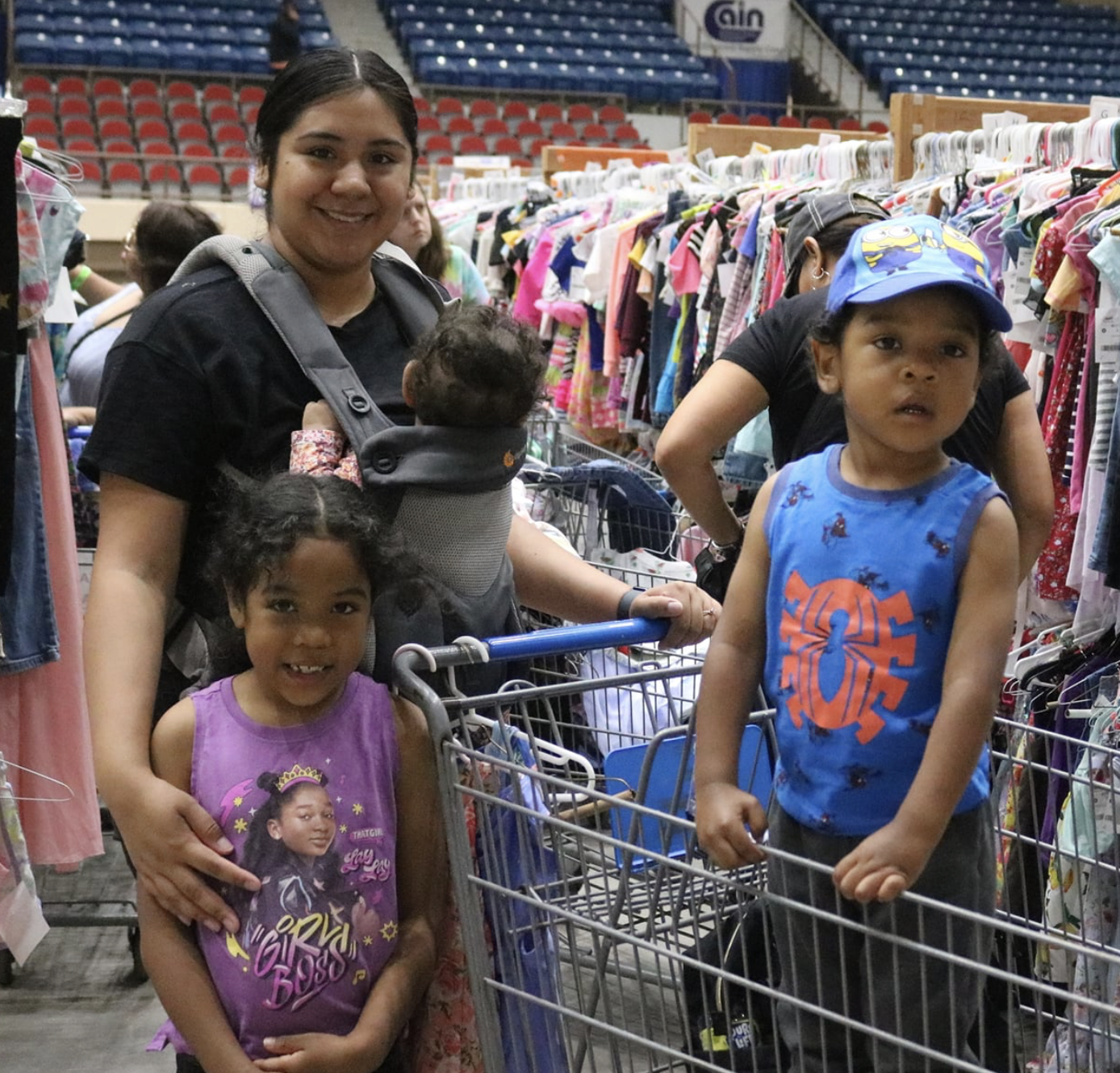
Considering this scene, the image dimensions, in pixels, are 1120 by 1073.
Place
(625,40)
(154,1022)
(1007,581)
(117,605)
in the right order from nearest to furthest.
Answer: (1007,581), (117,605), (154,1022), (625,40)

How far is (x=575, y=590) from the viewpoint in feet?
6.48

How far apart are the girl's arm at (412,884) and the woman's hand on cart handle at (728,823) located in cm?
34

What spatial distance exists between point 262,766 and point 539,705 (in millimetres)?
1048

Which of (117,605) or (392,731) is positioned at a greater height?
(117,605)

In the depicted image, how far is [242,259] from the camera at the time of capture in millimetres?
1749

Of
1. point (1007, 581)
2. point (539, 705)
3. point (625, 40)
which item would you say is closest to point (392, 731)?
point (1007, 581)

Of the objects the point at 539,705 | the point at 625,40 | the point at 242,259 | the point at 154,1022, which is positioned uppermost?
the point at 625,40

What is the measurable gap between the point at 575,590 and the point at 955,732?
0.65 metres

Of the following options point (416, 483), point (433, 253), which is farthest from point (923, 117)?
point (416, 483)

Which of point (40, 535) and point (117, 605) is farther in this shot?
point (40, 535)

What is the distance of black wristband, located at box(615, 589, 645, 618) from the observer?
193 centimetres

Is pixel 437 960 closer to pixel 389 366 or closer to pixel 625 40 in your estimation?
pixel 389 366

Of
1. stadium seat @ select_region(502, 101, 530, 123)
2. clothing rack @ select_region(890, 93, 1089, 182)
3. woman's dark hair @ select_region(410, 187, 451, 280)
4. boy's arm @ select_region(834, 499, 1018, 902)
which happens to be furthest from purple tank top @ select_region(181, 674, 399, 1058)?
stadium seat @ select_region(502, 101, 530, 123)

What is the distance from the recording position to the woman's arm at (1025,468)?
2.65 meters
